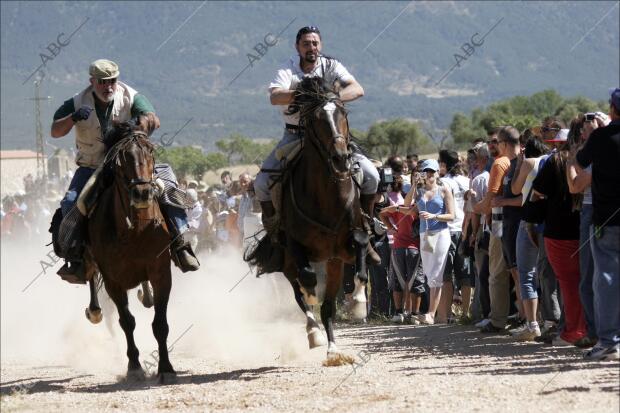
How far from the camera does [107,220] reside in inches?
500

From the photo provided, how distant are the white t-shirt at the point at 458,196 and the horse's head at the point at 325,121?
5508mm

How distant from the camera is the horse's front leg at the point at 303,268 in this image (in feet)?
40.8

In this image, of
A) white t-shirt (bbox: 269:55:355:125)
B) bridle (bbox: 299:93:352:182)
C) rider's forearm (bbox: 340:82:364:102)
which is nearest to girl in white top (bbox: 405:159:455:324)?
white t-shirt (bbox: 269:55:355:125)

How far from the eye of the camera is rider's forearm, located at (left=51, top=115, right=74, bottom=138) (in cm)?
1300

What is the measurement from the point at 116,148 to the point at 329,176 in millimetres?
2233

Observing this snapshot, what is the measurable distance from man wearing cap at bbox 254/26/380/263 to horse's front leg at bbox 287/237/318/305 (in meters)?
0.60

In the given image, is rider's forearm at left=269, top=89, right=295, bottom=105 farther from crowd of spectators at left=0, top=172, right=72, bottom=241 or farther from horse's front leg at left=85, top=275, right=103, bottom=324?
crowd of spectators at left=0, top=172, right=72, bottom=241

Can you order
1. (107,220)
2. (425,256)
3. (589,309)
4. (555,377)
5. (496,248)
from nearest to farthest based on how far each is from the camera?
(555,377)
(589,309)
(107,220)
(496,248)
(425,256)

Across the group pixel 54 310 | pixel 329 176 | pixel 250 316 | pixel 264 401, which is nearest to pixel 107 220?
pixel 329 176

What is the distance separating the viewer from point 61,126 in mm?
12992

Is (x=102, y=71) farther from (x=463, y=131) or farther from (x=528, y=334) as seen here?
(x=463, y=131)

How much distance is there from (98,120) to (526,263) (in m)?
5.10

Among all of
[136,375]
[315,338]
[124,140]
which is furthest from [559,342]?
[124,140]

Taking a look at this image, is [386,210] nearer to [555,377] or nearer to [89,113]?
[89,113]
